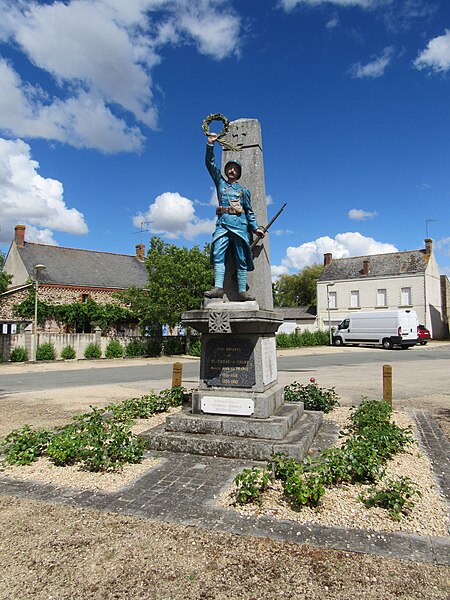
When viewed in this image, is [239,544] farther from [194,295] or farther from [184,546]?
[194,295]

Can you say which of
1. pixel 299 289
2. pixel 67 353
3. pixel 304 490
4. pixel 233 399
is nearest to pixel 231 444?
pixel 233 399

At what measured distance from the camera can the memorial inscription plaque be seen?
574cm

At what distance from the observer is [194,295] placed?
80.1 ft

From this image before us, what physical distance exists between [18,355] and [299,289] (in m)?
40.8

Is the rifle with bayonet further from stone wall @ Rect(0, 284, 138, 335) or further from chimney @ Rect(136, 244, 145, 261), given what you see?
chimney @ Rect(136, 244, 145, 261)

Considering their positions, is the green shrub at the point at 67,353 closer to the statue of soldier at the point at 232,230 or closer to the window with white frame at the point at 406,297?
the statue of soldier at the point at 232,230

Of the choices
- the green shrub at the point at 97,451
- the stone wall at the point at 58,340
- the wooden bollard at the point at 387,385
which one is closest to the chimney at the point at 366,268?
the stone wall at the point at 58,340

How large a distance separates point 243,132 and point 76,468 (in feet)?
16.8

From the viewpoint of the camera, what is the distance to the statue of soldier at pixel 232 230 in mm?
6055

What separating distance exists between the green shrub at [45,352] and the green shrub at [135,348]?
4340 mm

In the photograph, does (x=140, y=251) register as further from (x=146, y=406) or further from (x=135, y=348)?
(x=146, y=406)

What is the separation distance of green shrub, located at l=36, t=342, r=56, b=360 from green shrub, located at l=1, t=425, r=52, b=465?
19265mm

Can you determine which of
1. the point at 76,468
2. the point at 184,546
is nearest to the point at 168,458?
the point at 76,468

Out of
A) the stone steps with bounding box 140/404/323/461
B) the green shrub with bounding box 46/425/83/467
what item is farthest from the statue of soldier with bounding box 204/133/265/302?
the green shrub with bounding box 46/425/83/467
